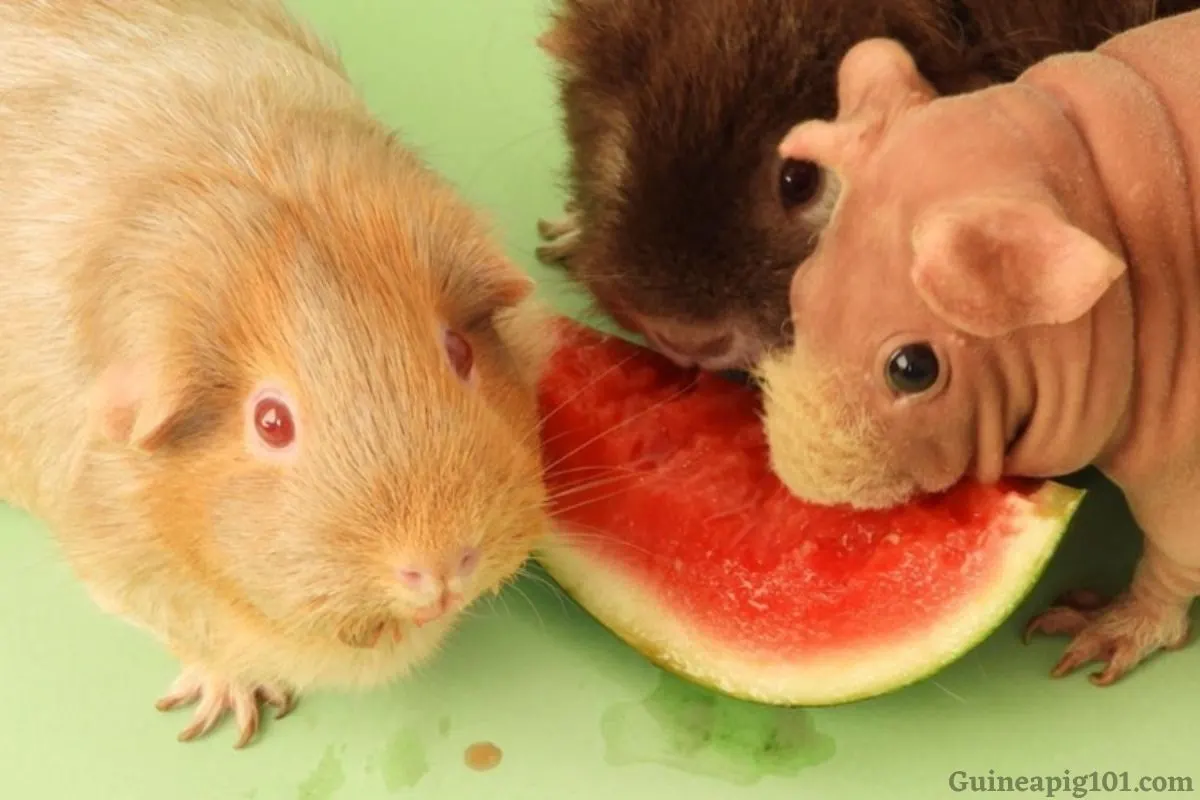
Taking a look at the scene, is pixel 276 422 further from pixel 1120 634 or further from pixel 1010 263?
pixel 1120 634

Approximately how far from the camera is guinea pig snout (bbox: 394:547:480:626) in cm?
122

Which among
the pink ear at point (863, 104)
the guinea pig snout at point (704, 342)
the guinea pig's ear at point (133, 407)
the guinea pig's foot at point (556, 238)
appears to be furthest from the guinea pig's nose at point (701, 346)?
the guinea pig's ear at point (133, 407)

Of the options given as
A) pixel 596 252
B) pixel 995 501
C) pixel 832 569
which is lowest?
pixel 832 569

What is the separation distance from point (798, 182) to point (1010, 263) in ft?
1.40

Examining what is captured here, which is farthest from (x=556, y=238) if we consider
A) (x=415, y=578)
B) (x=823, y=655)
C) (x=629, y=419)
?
(x=415, y=578)

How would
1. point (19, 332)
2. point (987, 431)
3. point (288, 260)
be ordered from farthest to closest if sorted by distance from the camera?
A: point (19, 332), point (987, 431), point (288, 260)

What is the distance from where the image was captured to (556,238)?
2.15 metres

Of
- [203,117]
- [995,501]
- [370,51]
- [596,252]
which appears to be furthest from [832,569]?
[370,51]

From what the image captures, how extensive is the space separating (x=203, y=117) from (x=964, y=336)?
3.13ft

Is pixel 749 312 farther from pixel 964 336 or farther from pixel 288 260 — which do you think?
pixel 288 260

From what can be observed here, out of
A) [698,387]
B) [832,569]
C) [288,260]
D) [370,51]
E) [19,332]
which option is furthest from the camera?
[370,51]

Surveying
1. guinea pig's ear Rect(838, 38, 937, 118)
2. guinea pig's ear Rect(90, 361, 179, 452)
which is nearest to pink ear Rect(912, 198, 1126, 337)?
guinea pig's ear Rect(838, 38, 937, 118)

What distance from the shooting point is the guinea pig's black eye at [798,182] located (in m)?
1.54

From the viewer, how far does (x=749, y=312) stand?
157 centimetres
